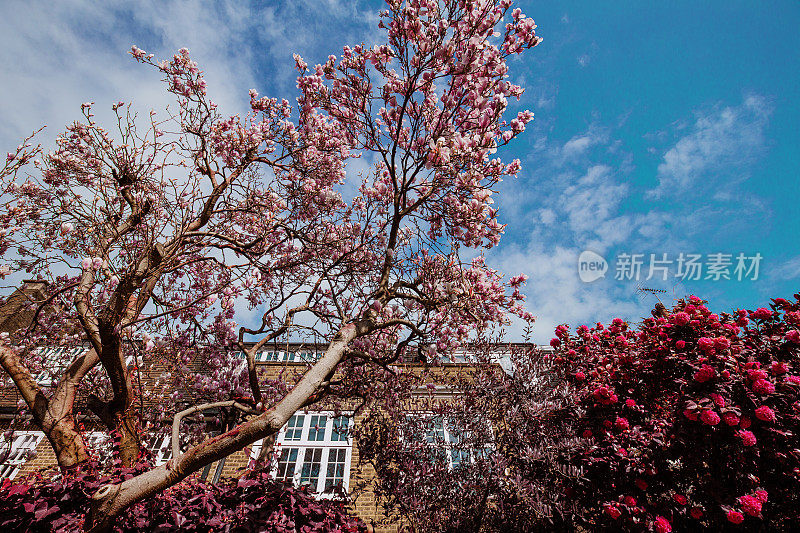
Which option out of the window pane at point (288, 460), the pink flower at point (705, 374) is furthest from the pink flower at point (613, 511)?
the window pane at point (288, 460)

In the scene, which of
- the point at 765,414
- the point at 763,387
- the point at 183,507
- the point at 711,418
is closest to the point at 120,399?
the point at 183,507

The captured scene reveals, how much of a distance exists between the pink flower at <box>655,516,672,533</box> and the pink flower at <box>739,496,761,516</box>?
664mm

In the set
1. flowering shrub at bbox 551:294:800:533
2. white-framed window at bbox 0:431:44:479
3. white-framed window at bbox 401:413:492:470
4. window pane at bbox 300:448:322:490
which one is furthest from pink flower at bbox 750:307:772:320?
white-framed window at bbox 0:431:44:479

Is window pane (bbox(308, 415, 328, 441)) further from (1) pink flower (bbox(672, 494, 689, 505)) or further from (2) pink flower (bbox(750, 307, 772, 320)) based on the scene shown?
(2) pink flower (bbox(750, 307, 772, 320))

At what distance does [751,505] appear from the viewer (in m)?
3.19

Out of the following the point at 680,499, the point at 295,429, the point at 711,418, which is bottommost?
the point at 295,429

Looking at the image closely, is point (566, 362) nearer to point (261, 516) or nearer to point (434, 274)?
point (434, 274)

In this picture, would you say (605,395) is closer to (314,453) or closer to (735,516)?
(735,516)

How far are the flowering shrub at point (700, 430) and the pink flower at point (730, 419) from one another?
10 millimetres

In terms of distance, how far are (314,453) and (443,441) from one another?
21.6 feet

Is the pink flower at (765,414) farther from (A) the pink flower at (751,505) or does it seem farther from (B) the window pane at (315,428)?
(B) the window pane at (315,428)

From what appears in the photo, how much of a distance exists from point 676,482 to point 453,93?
5.43 m

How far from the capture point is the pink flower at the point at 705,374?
367 cm

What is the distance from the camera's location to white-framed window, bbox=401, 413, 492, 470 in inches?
201
